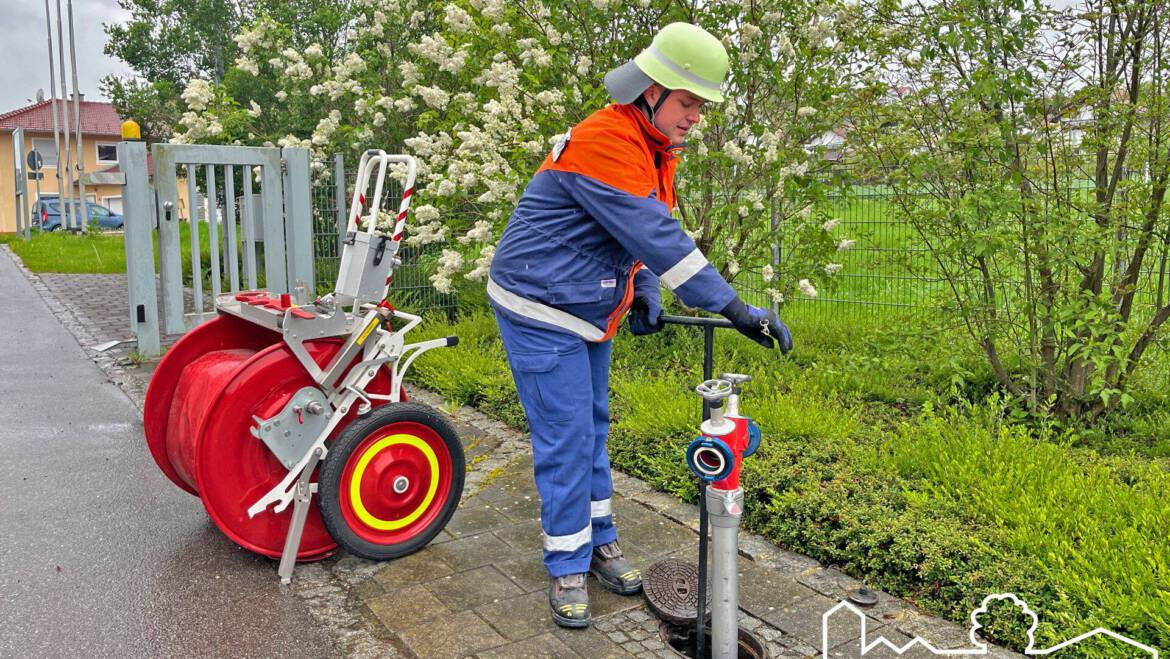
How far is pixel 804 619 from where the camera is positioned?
3.38 metres

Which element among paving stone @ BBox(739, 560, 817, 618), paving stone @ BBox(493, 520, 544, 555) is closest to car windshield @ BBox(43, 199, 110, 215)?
paving stone @ BBox(493, 520, 544, 555)

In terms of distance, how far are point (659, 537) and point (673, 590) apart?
0.66 meters

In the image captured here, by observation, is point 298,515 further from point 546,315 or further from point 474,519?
→ point 546,315

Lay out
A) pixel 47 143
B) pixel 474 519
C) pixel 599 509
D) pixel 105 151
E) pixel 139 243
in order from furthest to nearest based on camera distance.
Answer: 1. pixel 105 151
2. pixel 47 143
3. pixel 139 243
4. pixel 474 519
5. pixel 599 509

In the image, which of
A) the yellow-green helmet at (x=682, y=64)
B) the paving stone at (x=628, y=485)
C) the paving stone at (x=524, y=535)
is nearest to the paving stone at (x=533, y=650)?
the paving stone at (x=524, y=535)

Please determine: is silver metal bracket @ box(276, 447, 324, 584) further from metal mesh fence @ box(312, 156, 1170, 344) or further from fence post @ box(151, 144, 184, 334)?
fence post @ box(151, 144, 184, 334)

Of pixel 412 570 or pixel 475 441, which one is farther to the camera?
pixel 475 441

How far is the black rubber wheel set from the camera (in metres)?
3.75

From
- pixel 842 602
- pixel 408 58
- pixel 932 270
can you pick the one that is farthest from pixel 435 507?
pixel 408 58

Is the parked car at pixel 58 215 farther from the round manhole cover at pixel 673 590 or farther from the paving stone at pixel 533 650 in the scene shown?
the paving stone at pixel 533 650

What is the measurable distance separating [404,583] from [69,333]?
7802mm

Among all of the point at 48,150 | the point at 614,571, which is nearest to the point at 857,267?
the point at 614,571

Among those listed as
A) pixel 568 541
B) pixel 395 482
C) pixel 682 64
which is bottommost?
pixel 568 541

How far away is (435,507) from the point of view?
4.05 meters
